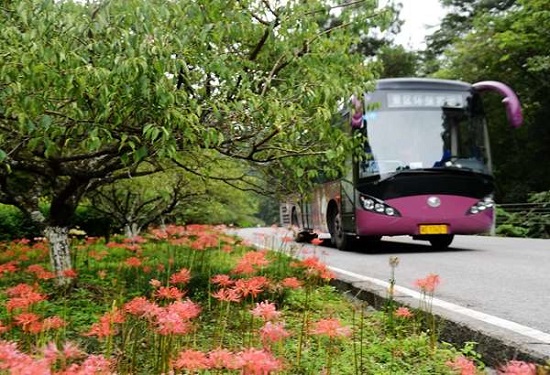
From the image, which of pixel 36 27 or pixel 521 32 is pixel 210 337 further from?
pixel 521 32

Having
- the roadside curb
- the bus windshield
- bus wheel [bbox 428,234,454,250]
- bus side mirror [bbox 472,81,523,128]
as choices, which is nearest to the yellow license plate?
the bus windshield

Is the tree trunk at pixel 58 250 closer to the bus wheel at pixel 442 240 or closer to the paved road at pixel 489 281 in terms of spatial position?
the paved road at pixel 489 281

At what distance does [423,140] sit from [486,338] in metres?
6.83

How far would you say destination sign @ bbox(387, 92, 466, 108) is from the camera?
30.8ft

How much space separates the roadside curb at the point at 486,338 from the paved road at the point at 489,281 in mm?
38

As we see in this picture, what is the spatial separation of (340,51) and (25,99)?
2.89 meters

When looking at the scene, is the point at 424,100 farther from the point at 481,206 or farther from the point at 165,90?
the point at 165,90

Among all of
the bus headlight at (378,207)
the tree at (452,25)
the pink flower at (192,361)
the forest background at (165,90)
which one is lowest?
the pink flower at (192,361)

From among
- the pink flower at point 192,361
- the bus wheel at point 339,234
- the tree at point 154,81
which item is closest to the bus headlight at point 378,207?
the bus wheel at point 339,234

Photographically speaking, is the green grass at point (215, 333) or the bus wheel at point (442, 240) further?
the bus wheel at point (442, 240)

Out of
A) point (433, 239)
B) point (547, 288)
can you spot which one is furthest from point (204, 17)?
point (433, 239)

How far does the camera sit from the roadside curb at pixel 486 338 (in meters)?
2.60

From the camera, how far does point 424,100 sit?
9.47m

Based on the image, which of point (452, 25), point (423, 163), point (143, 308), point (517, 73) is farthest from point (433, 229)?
point (452, 25)
